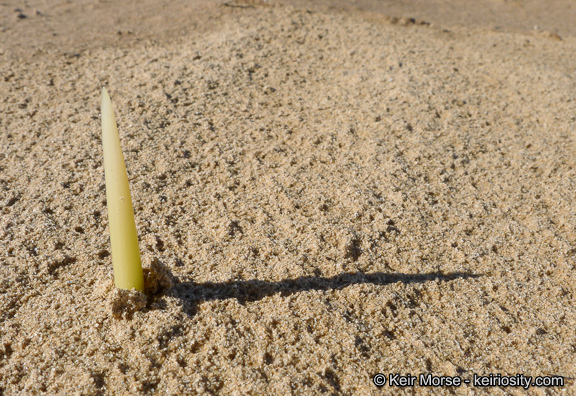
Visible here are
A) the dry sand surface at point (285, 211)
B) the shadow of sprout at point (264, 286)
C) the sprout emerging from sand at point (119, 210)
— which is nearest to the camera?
the sprout emerging from sand at point (119, 210)

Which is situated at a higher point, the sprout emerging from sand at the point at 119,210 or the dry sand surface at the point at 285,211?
the sprout emerging from sand at the point at 119,210

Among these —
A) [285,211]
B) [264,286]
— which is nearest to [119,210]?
[264,286]

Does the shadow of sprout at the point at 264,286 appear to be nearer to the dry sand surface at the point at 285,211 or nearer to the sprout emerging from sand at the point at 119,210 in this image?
the dry sand surface at the point at 285,211

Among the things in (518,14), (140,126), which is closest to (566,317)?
(140,126)

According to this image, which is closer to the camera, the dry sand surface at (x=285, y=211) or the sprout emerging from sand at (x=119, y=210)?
the sprout emerging from sand at (x=119, y=210)

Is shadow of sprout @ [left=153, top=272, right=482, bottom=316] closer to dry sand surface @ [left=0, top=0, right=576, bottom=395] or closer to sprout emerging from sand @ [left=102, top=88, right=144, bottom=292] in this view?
dry sand surface @ [left=0, top=0, right=576, bottom=395]

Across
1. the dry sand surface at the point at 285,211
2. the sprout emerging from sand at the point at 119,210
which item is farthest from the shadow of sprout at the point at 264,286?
the sprout emerging from sand at the point at 119,210
